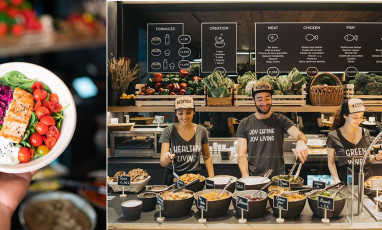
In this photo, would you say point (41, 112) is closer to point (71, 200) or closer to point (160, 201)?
point (71, 200)

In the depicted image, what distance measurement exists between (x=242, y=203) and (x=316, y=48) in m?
1.63

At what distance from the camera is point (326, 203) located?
96.8 inches

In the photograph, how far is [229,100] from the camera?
130 inches

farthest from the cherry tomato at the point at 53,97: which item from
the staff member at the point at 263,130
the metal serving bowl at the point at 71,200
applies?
the staff member at the point at 263,130

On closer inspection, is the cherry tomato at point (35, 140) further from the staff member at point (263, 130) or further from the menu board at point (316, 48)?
the menu board at point (316, 48)

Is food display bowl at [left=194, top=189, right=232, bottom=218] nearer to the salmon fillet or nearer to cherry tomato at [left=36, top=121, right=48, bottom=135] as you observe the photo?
cherry tomato at [left=36, top=121, right=48, bottom=135]

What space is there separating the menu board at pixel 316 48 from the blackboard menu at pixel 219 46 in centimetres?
22

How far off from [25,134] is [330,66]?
2.51 metres

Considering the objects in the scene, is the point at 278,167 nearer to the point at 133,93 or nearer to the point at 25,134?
the point at 133,93

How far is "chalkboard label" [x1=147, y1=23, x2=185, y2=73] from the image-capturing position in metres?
3.35

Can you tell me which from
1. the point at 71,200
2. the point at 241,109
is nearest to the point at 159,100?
the point at 241,109

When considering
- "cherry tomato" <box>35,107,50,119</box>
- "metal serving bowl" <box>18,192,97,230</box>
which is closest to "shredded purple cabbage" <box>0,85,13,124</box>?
"cherry tomato" <box>35,107,50,119</box>

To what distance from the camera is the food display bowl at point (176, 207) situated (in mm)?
2574

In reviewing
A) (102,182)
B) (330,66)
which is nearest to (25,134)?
(102,182)
